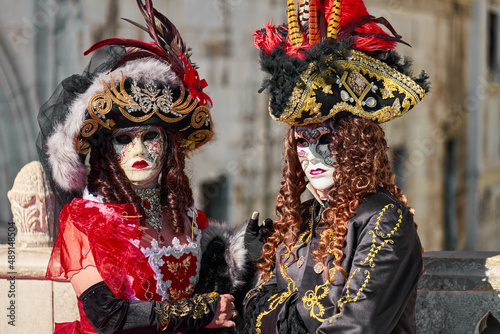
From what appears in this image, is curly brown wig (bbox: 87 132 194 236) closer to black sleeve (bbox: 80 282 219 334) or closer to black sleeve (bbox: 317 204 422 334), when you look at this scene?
black sleeve (bbox: 80 282 219 334)

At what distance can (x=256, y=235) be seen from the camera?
321cm

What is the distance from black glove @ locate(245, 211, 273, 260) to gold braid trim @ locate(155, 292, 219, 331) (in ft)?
0.98

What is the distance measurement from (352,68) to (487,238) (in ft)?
43.0

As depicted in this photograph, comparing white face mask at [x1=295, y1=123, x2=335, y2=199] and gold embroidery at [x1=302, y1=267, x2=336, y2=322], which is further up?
white face mask at [x1=295, y1=123, x2=335, y2=199]

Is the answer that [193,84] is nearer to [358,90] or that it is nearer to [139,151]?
[139,151]

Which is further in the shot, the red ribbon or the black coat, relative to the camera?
the red ribbon

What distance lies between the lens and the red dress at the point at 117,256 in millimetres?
2789

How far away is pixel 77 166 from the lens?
9.63 feet

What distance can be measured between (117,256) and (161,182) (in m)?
0.51

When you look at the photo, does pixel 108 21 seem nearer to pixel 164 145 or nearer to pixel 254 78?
pixel 254 78

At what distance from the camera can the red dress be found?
279 centimetres

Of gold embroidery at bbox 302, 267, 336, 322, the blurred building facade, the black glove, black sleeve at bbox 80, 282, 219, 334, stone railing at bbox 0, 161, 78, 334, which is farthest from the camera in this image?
the blurred building facade

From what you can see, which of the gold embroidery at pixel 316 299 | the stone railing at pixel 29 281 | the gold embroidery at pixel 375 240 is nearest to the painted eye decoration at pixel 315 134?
the gold embroidery at pixel 375 240

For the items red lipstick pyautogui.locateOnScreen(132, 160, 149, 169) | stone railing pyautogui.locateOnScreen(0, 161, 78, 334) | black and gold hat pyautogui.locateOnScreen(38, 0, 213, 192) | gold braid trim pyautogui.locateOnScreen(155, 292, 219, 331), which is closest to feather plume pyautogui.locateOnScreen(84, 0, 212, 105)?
black and gold hat pyautogui.locateOnScreen(38, 0, 213, 192)
